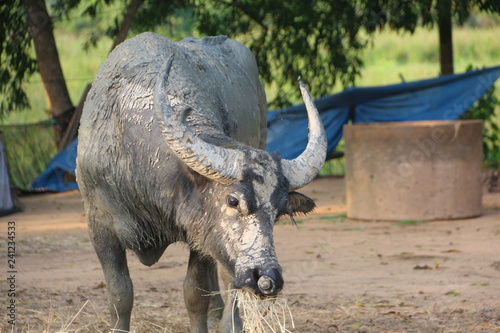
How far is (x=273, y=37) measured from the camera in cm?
1220

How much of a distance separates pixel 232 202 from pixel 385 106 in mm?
8352

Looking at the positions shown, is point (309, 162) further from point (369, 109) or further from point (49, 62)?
point (49, 62)

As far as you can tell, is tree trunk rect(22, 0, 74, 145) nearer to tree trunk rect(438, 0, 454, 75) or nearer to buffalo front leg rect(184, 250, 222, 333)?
tree trunk rect(438, 0, 454, 75)

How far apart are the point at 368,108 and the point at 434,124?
2.91 metres

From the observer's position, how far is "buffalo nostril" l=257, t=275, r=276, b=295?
3.48 meters

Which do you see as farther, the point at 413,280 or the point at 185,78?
the point at 413,280

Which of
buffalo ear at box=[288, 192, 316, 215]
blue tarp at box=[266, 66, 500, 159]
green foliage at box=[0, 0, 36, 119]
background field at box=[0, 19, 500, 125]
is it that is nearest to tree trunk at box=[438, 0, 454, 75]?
blue tarp at box=[266, 66, 500, 159]

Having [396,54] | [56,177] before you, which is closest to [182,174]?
[56,177]

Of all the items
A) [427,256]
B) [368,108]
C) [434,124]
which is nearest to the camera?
[427,256]

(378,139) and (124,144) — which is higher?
(124,144)

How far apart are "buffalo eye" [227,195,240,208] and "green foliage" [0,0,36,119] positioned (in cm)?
856

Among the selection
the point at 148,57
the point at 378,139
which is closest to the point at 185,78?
the point at 148,57

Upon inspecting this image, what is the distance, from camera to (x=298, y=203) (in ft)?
13.1

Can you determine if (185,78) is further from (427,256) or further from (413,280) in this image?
(427,256)
